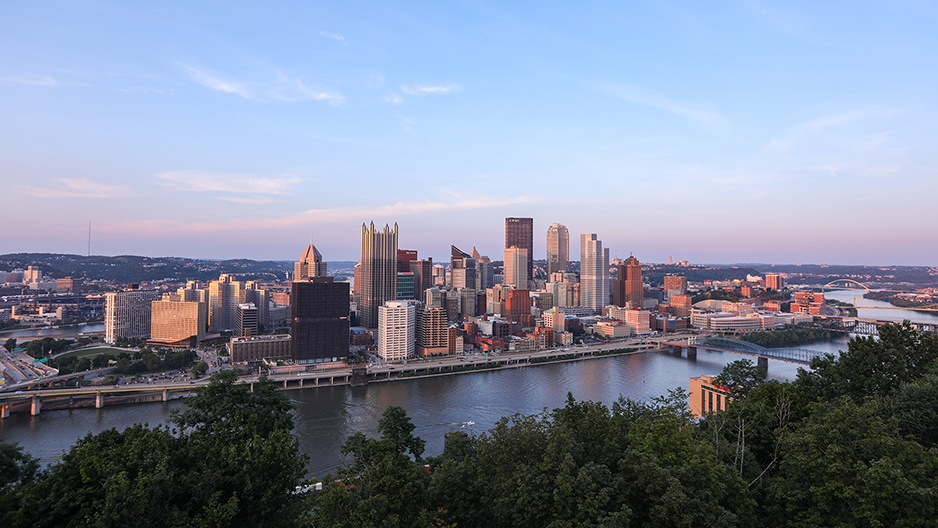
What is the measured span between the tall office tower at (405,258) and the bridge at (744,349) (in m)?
17.0

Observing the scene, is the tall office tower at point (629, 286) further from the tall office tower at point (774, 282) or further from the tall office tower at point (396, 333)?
the tall office tower at point (396, 333)

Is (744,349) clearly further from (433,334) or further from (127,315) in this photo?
(127,315)

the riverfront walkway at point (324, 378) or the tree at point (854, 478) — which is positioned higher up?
the tree at point (854, 478)

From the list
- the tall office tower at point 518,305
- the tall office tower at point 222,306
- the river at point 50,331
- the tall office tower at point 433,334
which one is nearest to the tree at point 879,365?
the tall office tower at point 433,334

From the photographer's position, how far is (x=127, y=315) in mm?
22250

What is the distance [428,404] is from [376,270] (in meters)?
16.0

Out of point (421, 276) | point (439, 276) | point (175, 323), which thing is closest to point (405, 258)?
point (421, 276)

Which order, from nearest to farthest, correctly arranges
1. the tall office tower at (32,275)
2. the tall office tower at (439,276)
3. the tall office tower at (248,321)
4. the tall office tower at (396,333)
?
the tall office tower at (396,333) → the tall office tower at (248,321) → the tall office tower at (32,275) → the tall office tower at (439,276)

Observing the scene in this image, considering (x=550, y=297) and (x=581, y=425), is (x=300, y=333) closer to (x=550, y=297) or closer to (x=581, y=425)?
(x=581, y=425)

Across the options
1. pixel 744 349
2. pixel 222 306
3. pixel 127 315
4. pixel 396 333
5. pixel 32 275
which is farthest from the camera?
pixel 32 275

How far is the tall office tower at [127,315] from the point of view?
21.9 meters

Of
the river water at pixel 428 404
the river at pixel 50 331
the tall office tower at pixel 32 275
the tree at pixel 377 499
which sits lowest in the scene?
the river water at pixel 428 404

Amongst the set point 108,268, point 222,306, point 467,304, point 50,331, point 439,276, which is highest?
point 108,268

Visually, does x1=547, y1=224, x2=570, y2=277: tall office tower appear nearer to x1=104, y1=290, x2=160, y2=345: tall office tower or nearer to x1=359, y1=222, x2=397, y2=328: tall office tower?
x1=359, y1=222, x2=397, y2=328: tall office tower
